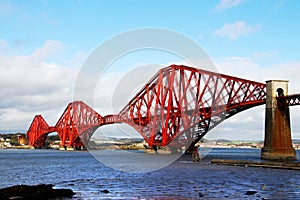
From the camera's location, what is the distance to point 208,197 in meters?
32.7

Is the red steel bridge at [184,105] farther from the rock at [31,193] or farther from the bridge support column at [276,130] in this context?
the rock at [31,193]

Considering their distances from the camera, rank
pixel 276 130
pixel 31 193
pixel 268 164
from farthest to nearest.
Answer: pixel 276 130
pixel 268 164
pixel 31 193

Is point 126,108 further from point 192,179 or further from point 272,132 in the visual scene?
point 192,179

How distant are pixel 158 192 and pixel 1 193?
13039mm

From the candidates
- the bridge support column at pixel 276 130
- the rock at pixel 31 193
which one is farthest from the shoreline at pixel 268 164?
the rock at pixel 31 193

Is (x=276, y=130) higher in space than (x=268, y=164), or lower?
higher

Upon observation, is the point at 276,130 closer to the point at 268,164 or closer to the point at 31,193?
the point at 268,164

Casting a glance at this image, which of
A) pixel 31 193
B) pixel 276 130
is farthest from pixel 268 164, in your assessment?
pixel 31 193

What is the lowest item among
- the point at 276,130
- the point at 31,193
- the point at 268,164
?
the point at 31,193

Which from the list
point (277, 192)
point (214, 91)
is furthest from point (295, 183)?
point (214, 91)

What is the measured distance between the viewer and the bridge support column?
2862 inches

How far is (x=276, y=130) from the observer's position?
240 feet

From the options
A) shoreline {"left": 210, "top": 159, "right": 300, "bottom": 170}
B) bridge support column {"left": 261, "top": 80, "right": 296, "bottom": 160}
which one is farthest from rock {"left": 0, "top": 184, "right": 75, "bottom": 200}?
bridge support column {"left": 261, "top": 80, "right": 296, "bottom": 160}

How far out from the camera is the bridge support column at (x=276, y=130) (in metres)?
72.7
